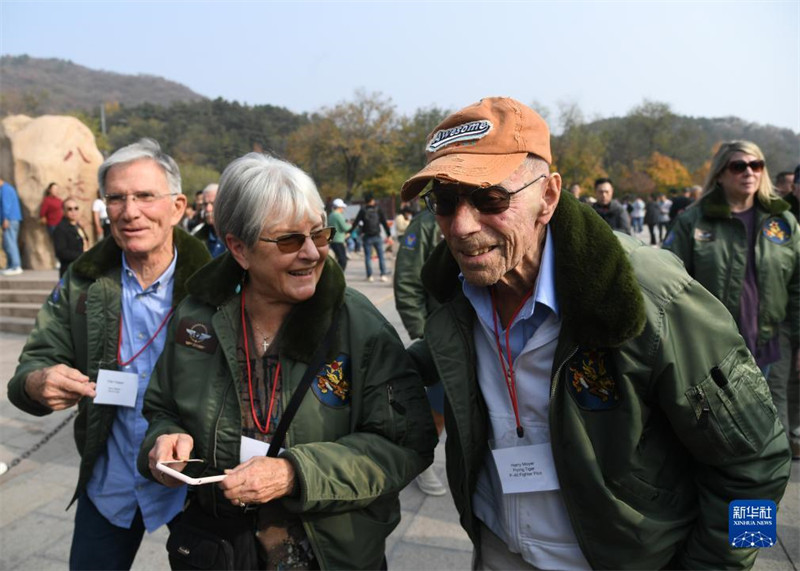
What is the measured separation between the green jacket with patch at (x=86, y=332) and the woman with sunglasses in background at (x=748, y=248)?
305 centimetres

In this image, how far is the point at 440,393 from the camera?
205 cm

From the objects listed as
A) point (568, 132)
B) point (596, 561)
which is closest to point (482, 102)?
point (596, 561)

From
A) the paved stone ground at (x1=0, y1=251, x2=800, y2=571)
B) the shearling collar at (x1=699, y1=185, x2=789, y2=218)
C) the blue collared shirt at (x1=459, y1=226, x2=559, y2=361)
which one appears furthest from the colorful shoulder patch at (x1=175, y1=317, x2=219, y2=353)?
the shearling collar at (x1=699, y1=185, x2=789, y2=218)

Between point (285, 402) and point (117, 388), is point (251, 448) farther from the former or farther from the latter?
point (117, 388)

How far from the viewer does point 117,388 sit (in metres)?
2.29

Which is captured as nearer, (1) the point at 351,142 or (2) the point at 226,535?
(2) the point at 226,535

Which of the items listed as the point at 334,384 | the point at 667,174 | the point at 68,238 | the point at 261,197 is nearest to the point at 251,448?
the point at 334,384

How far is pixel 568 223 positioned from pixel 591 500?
728 mm

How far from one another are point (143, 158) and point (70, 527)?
2604 millimetres

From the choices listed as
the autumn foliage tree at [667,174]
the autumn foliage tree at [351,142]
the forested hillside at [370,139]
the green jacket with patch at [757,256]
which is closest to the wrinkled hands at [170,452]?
the green jacket with patch at [757,256]

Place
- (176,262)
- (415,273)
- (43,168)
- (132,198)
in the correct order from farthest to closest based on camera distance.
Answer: (43,168)
(415,273)
(176,262)
(132,198)

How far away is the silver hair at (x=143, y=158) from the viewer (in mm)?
2461

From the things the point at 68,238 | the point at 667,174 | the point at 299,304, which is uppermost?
the point at 299,304

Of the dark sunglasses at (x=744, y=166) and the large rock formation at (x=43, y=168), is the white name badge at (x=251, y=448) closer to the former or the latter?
the dark sunglasses at (x=744, y=166)
